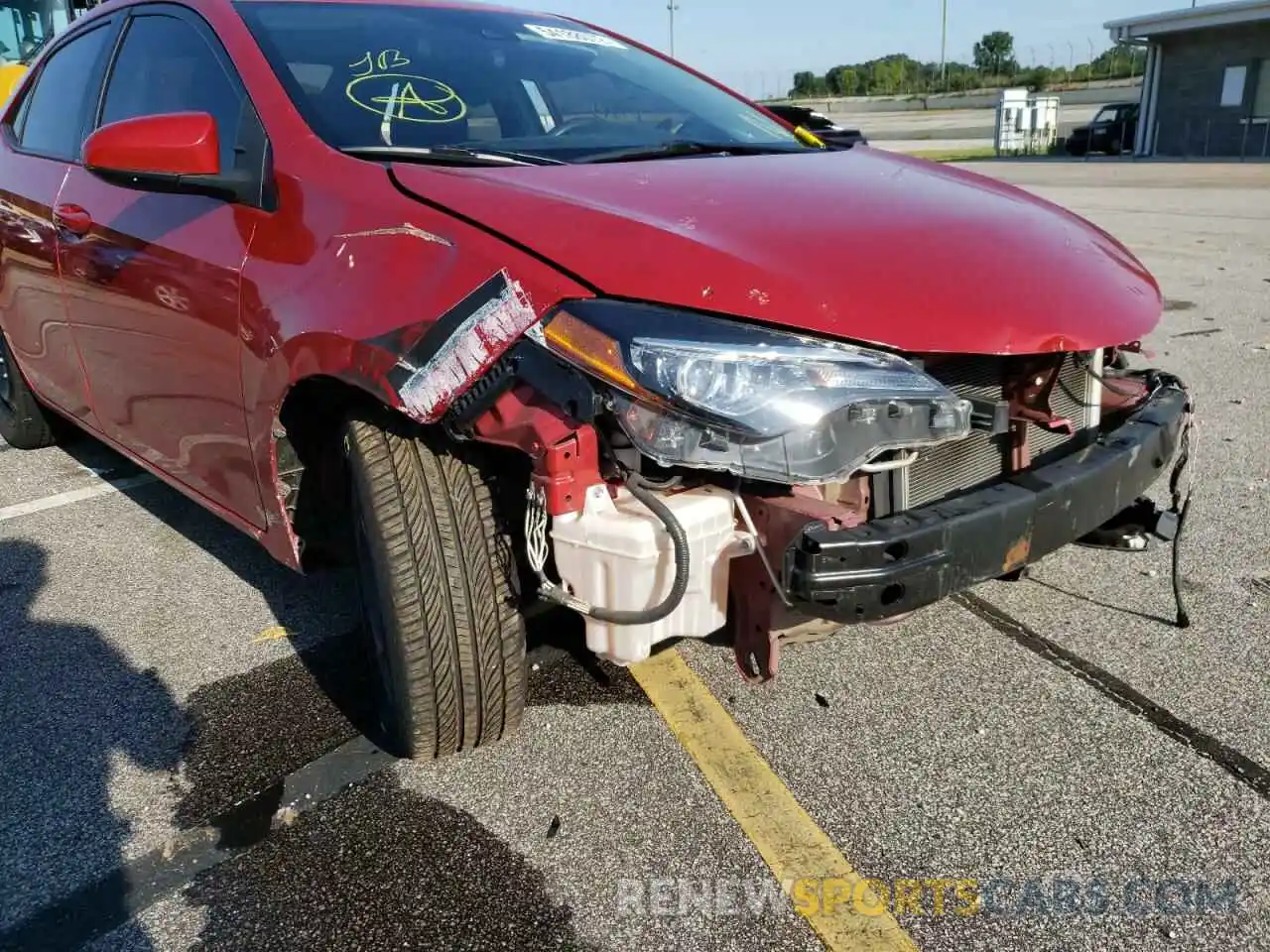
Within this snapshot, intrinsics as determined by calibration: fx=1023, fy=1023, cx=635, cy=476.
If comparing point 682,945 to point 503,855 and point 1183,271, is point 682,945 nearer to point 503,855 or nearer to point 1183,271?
point 503,855

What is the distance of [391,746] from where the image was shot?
239 centimetres

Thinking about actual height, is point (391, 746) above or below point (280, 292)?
below

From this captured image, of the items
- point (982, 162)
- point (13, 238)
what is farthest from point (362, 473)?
point (982, 162)

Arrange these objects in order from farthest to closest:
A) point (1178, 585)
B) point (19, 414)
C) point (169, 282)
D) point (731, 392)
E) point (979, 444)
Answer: point (19, 414) < point (1178, 585) < point (169, 282) < point (979, 444) < point (731, 392)

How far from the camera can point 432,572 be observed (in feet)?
6.89

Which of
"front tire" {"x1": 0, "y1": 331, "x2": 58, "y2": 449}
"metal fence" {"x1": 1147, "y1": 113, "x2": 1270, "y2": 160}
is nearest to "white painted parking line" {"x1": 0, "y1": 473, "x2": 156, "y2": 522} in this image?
"front tire" {"x1": 0, "y1": 331, "x2": 58, "y2": 449}

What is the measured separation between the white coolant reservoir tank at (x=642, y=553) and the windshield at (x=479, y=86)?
1.03 m

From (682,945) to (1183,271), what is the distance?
8535 mm

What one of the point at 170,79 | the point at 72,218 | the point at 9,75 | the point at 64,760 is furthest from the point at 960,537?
the point at 9,75

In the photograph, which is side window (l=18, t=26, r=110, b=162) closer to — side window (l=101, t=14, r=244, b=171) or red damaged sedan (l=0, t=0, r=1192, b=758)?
side window (l=101, t=14, r=244, b=171)

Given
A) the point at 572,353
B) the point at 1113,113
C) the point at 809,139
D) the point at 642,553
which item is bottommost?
the point at 642,553

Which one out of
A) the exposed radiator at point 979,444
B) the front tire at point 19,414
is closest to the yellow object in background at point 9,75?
the front tire at point 19,414

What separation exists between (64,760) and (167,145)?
1.49 meters

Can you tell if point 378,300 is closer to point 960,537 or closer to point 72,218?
point 960,537
